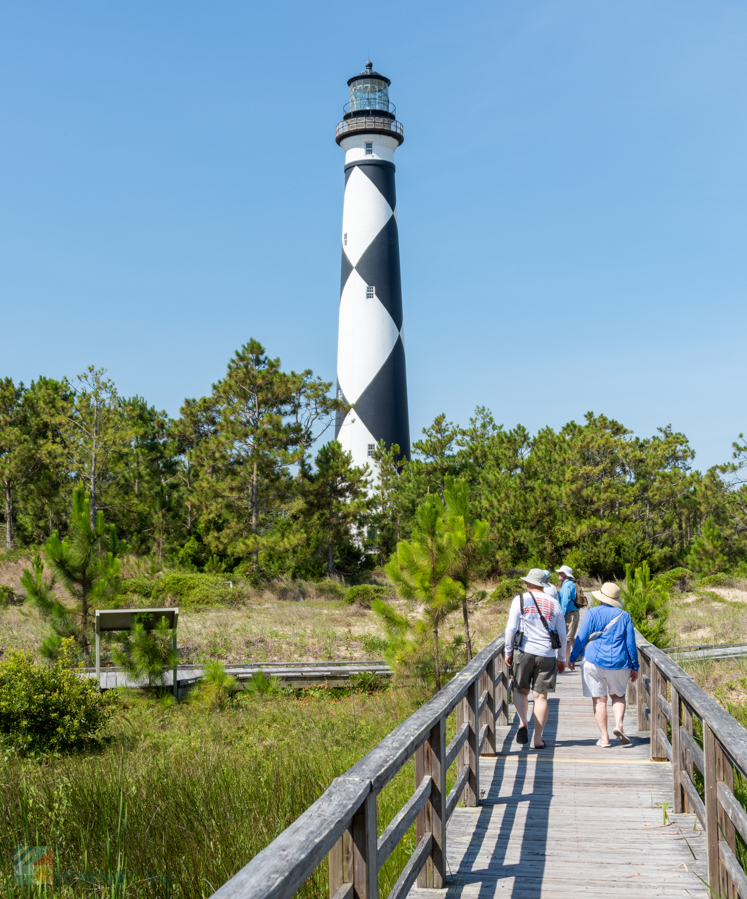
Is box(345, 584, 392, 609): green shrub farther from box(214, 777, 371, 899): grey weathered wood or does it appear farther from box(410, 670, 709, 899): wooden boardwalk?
box(214, 777, 371, 899): grey weathered wood

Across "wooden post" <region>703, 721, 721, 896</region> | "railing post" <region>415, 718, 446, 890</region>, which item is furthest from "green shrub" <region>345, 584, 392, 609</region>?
"wooden post" <region>703, 721, 721, 896</region>

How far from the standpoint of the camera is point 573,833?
4664 mm

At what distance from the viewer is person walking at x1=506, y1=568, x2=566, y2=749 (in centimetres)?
666

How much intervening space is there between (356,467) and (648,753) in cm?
2134

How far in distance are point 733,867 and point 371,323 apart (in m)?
28.1

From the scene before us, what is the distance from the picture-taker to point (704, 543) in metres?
25.3

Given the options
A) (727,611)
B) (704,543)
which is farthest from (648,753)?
(704,543)

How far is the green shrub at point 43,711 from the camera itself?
34.5ft

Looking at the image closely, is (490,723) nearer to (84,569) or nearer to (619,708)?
(619,708)

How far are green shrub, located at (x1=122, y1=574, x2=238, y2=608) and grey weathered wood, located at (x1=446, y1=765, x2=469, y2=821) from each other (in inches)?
659

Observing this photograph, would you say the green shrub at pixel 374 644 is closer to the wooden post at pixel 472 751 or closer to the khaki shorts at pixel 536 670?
the khaki shorts at pixel 536 670

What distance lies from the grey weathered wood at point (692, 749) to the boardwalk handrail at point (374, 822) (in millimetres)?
1225

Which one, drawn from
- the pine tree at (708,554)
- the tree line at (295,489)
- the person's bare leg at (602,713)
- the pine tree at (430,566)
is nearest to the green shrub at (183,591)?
the tree line at (295,489)

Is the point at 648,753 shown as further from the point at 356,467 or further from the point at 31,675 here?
the point at 356,467
